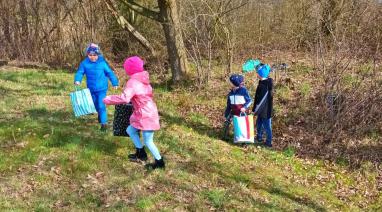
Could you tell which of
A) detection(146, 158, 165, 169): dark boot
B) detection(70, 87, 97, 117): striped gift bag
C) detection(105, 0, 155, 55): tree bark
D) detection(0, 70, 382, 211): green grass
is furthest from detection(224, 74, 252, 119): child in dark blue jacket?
detection(105, 0, 155, 55): tree bark

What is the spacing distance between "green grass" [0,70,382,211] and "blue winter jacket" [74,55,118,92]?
2.82 ft

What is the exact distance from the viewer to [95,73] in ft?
25.3

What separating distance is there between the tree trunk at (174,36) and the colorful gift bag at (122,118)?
5388 mm

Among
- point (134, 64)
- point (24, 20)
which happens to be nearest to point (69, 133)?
point (134, 64)

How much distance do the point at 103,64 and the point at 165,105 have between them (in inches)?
135

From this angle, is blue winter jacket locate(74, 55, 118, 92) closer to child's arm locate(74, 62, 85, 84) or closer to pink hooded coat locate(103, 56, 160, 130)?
child's arm locate(74, 62, 85, 84)

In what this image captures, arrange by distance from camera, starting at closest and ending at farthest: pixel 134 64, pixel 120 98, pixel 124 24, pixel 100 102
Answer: pixel 120 98, pixel 134 64, pixel 100 102, pixel 124 24

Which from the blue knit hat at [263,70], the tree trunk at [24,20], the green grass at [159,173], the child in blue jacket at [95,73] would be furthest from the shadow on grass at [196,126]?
the tree trunk at [24,20]

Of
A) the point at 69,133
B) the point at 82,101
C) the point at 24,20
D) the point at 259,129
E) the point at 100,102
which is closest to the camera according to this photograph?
the point at 82,101

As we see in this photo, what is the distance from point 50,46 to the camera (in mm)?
16359

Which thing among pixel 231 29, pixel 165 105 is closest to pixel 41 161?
pixel 165 105

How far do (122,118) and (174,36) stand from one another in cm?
546

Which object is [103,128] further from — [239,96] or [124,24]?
[124,24]

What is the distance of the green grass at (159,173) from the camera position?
19.9 feet
